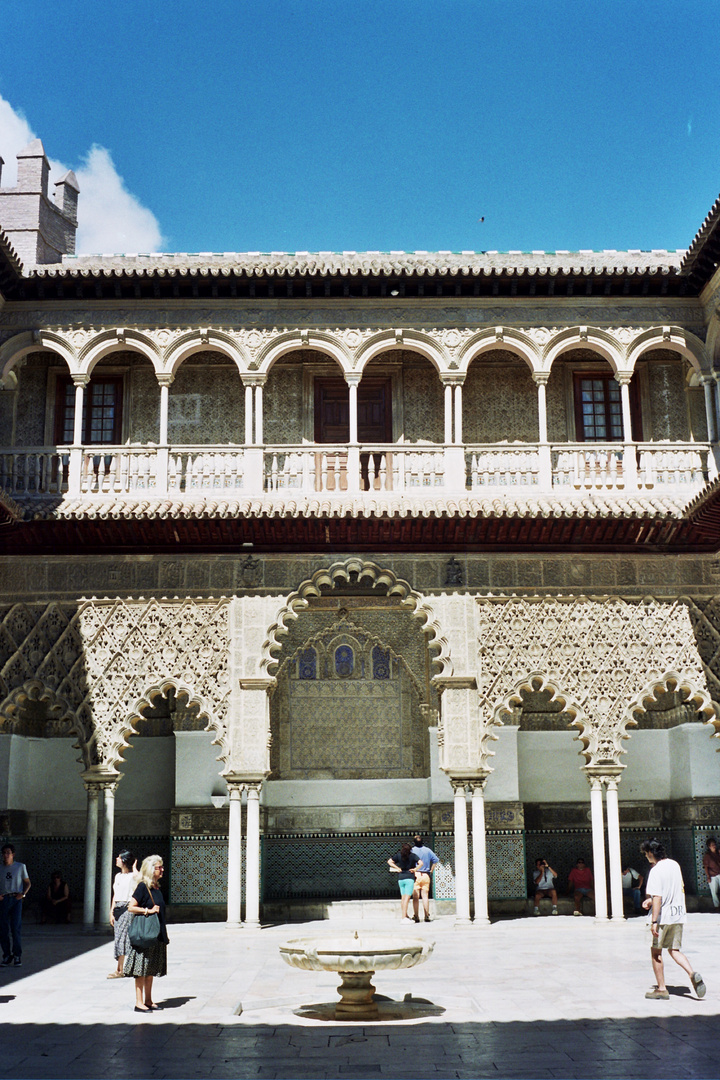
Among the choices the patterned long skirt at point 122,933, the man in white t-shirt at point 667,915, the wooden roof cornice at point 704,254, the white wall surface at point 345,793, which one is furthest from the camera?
the white wall surface at point 345,793

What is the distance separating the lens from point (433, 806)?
15.1 metres

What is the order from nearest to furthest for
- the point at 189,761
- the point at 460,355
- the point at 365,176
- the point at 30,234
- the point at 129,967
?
the point at 129,967 < the point at 365,176 < the point at 460,355 < the point at 189,761 < the point at 30,234

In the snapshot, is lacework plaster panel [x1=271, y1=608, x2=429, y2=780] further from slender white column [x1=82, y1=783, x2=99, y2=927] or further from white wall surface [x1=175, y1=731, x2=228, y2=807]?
slender white column [x1=82, y1=783, x2=99, y2=927]

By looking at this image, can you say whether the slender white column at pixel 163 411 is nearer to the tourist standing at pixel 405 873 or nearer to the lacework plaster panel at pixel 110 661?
the lacework plaster panel at pixel 110 661

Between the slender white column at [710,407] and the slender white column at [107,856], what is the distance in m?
8.12

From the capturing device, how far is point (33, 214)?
15938 millimetres

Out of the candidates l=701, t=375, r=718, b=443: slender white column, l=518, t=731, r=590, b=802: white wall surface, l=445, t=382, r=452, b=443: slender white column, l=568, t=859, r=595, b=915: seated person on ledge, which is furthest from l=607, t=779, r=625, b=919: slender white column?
l=445, t=382, r=452, b=443: slender white column

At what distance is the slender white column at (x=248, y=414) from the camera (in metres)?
13.5

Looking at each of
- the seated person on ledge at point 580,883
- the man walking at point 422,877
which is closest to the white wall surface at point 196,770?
the man walking at point 422,877

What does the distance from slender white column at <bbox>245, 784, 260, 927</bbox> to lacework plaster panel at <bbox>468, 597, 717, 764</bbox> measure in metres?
2.76

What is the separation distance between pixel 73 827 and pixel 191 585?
420 centimetres

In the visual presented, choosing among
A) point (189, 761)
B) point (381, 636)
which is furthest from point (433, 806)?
point (189, 761)

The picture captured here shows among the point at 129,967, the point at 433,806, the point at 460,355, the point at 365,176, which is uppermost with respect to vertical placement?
the point at 365,176

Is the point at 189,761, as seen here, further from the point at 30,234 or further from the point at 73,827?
the point at 30,234
